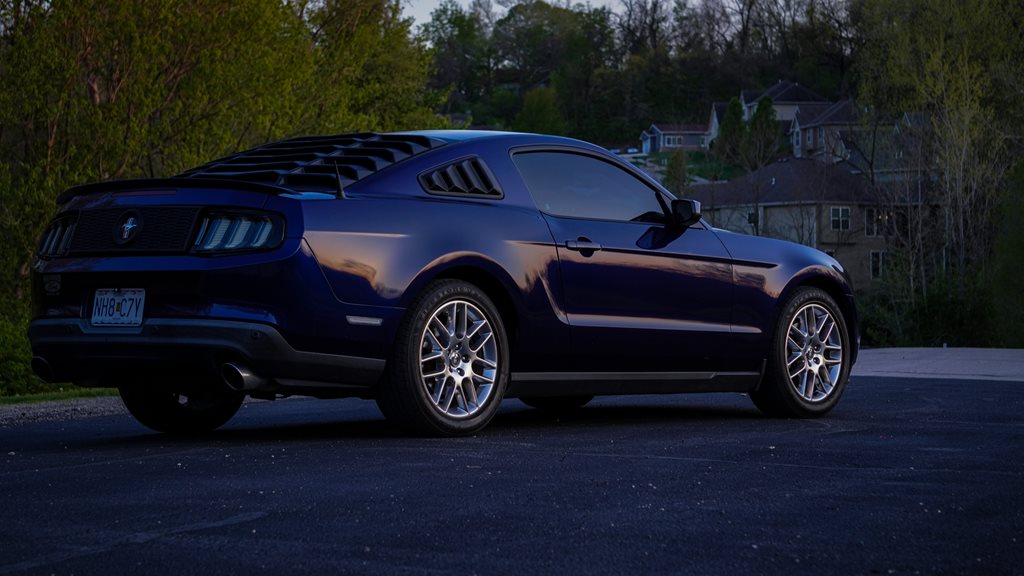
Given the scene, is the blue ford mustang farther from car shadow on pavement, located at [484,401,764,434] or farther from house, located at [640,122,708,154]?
house, located at [640,122,708,154]

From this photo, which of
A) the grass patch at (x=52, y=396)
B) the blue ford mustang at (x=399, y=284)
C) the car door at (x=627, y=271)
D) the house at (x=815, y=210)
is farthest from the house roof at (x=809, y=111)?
the blue ford mustang at (x=399, y=284)

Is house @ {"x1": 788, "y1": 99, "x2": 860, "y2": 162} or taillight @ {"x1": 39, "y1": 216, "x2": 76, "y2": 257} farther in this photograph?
house @ {"x1": 788, "y1": 99, "x2": 860, "y2": 162}

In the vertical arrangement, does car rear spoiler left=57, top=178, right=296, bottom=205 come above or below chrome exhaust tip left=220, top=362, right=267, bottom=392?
above

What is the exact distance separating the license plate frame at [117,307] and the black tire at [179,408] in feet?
3.03

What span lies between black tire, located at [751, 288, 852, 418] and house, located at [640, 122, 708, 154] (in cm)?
12181

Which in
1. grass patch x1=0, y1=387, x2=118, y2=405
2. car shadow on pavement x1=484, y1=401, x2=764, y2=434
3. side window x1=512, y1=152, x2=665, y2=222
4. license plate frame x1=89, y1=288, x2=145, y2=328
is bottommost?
grass patch x1=0, y1=387, x2=118, y2=405

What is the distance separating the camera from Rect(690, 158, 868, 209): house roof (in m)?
78.9

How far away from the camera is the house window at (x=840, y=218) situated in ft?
259

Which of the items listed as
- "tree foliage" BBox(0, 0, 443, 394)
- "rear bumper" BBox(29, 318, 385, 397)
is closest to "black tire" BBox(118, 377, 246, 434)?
"rear bumper" BBox(29, 318, 385, 397)

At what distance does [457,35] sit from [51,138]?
14712cm

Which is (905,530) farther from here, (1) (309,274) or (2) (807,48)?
(2) (807,48)

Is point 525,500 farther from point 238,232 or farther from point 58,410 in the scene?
point 58,410

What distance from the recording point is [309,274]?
22.0ft

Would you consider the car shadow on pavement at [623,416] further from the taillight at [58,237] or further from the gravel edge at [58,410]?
the gravel edge at [58,410]
